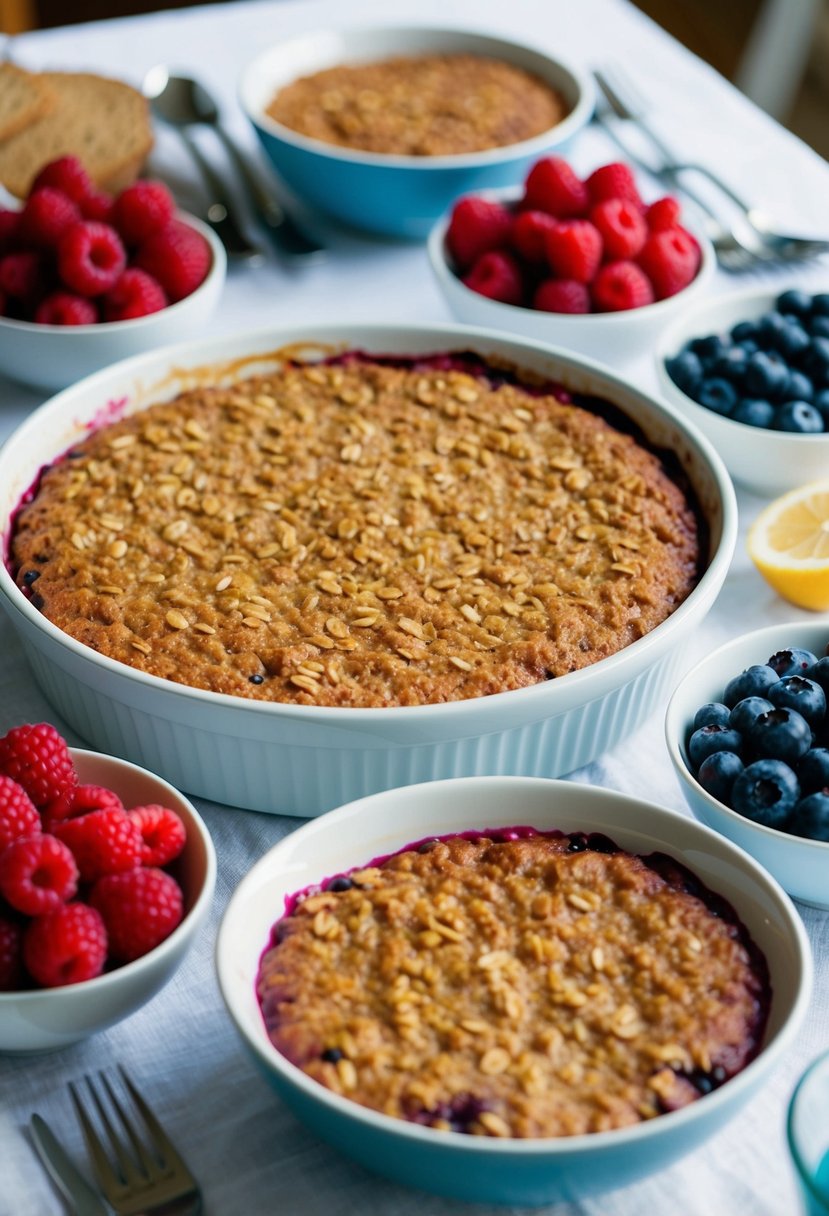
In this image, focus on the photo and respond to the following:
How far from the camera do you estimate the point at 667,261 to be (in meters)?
1.94

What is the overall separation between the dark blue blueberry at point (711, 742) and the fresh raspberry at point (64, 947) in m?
0.60

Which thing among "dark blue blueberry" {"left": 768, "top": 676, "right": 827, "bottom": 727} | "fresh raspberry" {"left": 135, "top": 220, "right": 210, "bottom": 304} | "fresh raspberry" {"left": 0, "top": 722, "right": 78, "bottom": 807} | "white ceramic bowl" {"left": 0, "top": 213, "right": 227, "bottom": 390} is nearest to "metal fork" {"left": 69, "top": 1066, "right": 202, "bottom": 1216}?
"fresh raspberry" {"left": 0, "top": 722, "right": 78, "bottom": 807}

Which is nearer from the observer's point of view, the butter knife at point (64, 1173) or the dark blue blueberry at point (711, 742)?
the butter knife at point (64, 1173)

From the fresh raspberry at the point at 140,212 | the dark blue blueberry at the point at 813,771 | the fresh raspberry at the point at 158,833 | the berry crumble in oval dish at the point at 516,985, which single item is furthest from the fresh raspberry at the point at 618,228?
the fresh raspberry at the point at 158,833

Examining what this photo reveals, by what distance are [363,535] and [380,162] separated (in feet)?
2.80

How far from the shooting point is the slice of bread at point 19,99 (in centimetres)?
231

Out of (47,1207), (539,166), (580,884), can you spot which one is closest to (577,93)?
(539,166)

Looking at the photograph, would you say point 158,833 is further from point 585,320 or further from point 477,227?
point 477,227

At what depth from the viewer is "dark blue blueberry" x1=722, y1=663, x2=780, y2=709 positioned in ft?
4.37

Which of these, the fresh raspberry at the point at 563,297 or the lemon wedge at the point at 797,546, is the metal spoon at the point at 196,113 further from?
the lemon wedge at the point at 797,546

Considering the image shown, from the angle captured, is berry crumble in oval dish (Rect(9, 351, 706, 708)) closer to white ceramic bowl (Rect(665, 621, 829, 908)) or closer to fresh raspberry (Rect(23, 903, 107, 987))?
white ceramic bowl (Rect(665, 621, 829, 908))

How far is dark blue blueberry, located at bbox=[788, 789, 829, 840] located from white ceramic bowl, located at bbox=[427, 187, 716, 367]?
36.0 inches

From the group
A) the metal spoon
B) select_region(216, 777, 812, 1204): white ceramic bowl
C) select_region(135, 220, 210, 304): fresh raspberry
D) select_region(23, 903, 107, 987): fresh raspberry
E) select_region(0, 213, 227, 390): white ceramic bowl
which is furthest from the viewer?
the metal spoon

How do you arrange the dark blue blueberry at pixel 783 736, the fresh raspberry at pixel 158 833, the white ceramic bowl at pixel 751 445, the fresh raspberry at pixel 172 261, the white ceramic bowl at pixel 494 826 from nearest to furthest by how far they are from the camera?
1. the white ceramic bowl at pixel 494 826
2. the fresh raspberry at pixel 158 833
3. the dark blue blueberry at pixel 783 736
4. the white ceramic bowl at pixel 751 445
5. the fresh raspberry at pixel 172 261
